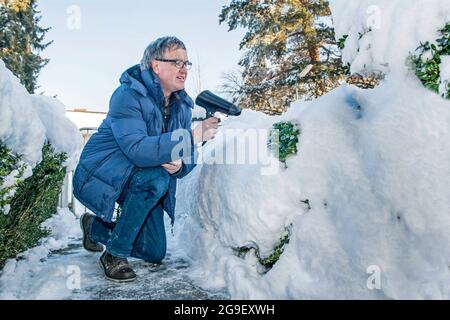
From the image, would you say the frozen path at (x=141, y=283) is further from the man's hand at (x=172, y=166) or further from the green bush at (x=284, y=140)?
the green bush at (x=284, y=140)

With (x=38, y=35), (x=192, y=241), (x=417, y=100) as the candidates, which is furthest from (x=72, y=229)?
(x=38, y=35)

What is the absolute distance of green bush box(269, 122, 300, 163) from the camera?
2525 mm

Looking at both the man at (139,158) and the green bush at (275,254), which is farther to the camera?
the man at (139,158)

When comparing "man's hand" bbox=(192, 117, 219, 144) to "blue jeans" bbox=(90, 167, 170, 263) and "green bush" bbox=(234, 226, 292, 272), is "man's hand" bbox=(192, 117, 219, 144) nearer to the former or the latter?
"blue jeans" bbox=(90, 167, 170, 263)

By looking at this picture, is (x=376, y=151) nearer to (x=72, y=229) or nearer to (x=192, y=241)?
(x=192, y=241)

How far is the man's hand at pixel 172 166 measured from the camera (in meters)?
2.68

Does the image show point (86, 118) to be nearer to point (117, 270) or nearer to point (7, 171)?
point (117, 270)

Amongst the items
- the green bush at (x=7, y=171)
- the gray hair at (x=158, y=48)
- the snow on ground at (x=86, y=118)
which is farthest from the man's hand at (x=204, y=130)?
the snow on ground at (x=86, y=118)

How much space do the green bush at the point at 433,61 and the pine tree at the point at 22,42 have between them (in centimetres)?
1915

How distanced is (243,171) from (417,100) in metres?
1.25

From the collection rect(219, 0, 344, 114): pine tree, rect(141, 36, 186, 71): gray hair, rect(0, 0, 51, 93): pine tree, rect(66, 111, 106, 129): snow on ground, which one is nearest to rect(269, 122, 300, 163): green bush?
rect(141, 36, 186, 71): gray hair

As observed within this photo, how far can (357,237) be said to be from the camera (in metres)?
1.97

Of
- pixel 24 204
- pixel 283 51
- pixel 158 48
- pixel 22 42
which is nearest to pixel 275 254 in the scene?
pixel 158 48

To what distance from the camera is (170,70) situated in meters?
2.77
